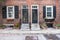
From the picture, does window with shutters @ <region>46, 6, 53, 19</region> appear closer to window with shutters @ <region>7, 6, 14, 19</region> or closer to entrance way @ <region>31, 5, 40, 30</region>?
entrance way @ <region>31, 5, 40, 30</region>

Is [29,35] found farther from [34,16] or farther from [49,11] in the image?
[49,11]

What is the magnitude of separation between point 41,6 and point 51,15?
153cm

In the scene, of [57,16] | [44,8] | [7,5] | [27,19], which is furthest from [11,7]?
[57,16]

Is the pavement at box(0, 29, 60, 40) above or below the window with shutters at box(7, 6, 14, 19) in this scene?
below

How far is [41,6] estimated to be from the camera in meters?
23.4

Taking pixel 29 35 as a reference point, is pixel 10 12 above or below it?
above

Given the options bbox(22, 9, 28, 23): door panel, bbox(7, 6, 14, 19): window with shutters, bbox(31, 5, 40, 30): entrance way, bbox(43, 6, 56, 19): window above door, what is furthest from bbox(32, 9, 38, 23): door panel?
bbox(7, 6, 14, 19): window with shutters

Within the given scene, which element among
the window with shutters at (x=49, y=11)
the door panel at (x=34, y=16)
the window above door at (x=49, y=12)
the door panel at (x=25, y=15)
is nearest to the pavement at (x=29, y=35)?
the door panel at (x=25, y=15)

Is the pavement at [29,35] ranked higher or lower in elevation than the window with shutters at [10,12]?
lower

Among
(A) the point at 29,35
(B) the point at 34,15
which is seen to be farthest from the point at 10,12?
(A) the point at 29,35

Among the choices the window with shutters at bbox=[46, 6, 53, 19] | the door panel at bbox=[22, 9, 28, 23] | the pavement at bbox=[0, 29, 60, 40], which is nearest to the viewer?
the pavement at bbox=[0, 29, 60, 40]

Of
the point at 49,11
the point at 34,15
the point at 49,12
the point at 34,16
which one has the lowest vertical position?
the point at 34,16

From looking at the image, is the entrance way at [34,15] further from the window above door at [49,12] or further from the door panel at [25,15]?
the window above door at [49,12]

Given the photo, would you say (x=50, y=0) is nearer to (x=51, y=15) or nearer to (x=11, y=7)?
(x=51, y=15)
